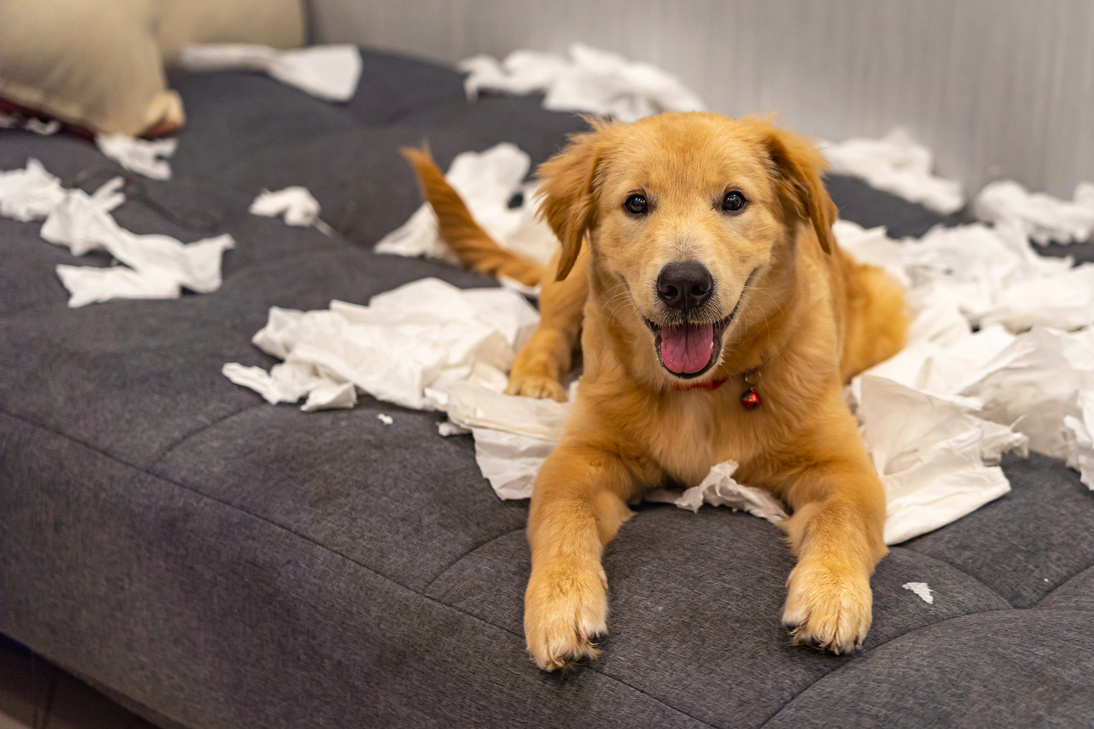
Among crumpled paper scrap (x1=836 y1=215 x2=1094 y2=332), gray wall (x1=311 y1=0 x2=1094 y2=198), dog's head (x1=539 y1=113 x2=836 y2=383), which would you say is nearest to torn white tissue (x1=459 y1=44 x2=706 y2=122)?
gray wall (x1=311 y1=0 x2=1094 y2=198)

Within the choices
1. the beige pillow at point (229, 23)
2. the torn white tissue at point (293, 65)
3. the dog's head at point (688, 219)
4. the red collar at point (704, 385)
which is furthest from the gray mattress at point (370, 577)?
the beige pillow at point (229, 23)

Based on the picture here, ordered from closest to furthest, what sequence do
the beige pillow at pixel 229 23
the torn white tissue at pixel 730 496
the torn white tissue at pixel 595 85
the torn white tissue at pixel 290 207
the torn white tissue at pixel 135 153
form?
the torn white tissue at pixel 730 496, the torn white tissue at pixel 290 207, the torn white tissue at pixel 135 153, the torn white tissue at pixel 595 85, the beige pillow at pixel 229 23

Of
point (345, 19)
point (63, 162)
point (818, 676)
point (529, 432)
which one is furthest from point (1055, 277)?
point (345, 19)

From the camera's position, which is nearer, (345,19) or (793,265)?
(793,265)

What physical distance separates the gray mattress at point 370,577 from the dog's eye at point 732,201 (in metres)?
0.55

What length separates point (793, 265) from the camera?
177 cm

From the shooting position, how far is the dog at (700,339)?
1.56 metres

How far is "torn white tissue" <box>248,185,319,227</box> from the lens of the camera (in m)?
3.31

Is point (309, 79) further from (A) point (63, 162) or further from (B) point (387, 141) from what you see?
(A) point (63, 162)

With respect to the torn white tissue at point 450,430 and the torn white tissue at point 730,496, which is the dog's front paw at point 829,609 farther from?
the torn white tissue at point 450,430

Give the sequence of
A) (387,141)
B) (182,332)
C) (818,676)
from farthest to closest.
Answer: (387,141), (182,332), (818,676)

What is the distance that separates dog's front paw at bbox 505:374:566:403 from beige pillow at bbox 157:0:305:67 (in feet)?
10.3

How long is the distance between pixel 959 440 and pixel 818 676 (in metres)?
0.76

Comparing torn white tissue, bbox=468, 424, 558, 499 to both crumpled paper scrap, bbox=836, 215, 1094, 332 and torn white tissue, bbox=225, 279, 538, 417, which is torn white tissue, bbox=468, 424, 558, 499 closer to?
torn white tissue, bbox=225, 279, 538, 417
